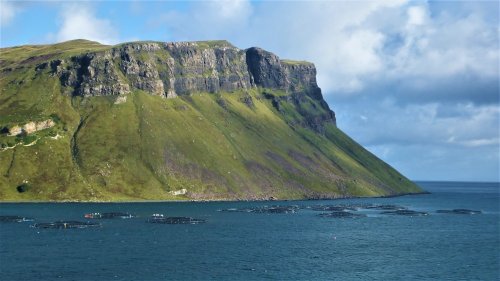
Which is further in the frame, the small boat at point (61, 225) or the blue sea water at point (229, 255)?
the small boat at point (61, 225)

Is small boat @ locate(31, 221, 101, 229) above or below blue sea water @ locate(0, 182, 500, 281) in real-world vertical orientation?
above

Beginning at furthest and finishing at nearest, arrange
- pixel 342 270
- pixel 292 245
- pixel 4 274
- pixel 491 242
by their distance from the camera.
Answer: pixel 491 242 → pixel 292 245 → pixel 342 270 → pixel 4 274

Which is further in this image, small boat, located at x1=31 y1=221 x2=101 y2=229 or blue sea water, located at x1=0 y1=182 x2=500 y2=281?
small boat, located at x1=31 y1=221 x2=101 y2=229

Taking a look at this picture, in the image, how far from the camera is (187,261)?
464 feet

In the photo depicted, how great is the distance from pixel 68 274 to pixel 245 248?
56.3 metres

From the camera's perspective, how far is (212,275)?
125m

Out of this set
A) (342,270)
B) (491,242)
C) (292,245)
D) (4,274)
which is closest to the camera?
(4,274)

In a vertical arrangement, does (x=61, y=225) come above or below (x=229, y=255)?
above

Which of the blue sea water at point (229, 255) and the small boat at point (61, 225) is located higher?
the small boat at point (61, 225)

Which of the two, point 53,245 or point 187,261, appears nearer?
point 187,261

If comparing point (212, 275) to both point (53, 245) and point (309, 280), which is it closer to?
point (309, 280)

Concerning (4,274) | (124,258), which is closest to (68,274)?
(4,274)

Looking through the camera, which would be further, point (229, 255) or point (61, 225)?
point (61, 225)

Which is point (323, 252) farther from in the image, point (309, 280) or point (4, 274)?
point (4, 274)
